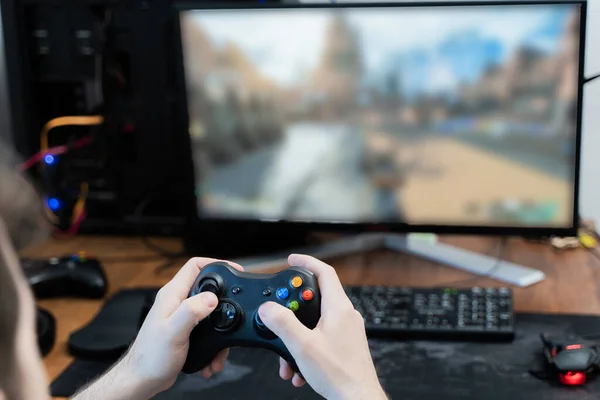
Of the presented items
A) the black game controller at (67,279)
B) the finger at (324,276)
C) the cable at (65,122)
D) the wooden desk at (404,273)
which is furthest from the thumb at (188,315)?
the cable at (65,122)

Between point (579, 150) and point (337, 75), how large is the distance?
0.37 metres

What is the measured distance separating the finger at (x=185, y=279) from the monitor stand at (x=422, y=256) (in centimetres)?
44

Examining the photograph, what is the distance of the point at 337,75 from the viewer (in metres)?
1.20

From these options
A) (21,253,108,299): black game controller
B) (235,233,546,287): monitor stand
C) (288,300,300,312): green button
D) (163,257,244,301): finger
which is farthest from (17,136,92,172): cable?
(288,300,300,312): green button

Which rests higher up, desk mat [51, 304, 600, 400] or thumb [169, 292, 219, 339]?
thumb [169, 292, 219, 339]

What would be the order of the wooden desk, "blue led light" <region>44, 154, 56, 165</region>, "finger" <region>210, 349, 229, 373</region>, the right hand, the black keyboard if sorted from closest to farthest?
the right hand, "finger" <region>210, 349, 229, 373</region>, the black keyboard, the wooden desk, "blue led light" <region>44, 154, 56, 165</region>

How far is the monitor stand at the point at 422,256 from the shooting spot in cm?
125

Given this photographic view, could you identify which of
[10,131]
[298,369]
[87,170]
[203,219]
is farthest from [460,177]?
[10,131]

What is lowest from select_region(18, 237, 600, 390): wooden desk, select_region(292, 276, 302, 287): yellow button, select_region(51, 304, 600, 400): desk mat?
select_region(51, 304, 600, 400): desk mat

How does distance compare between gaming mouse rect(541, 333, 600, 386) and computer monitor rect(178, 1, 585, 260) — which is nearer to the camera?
gaming mouse rect(541, 333, 600, 386)

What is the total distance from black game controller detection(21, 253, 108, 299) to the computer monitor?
22 cm

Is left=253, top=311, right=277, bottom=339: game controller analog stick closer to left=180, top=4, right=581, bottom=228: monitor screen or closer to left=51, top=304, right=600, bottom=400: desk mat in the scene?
left=51, top=304, right=600, bottom=400: desk mat

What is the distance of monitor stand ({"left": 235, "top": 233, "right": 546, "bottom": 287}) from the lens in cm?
125

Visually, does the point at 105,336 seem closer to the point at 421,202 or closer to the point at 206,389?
the point at 206,389
